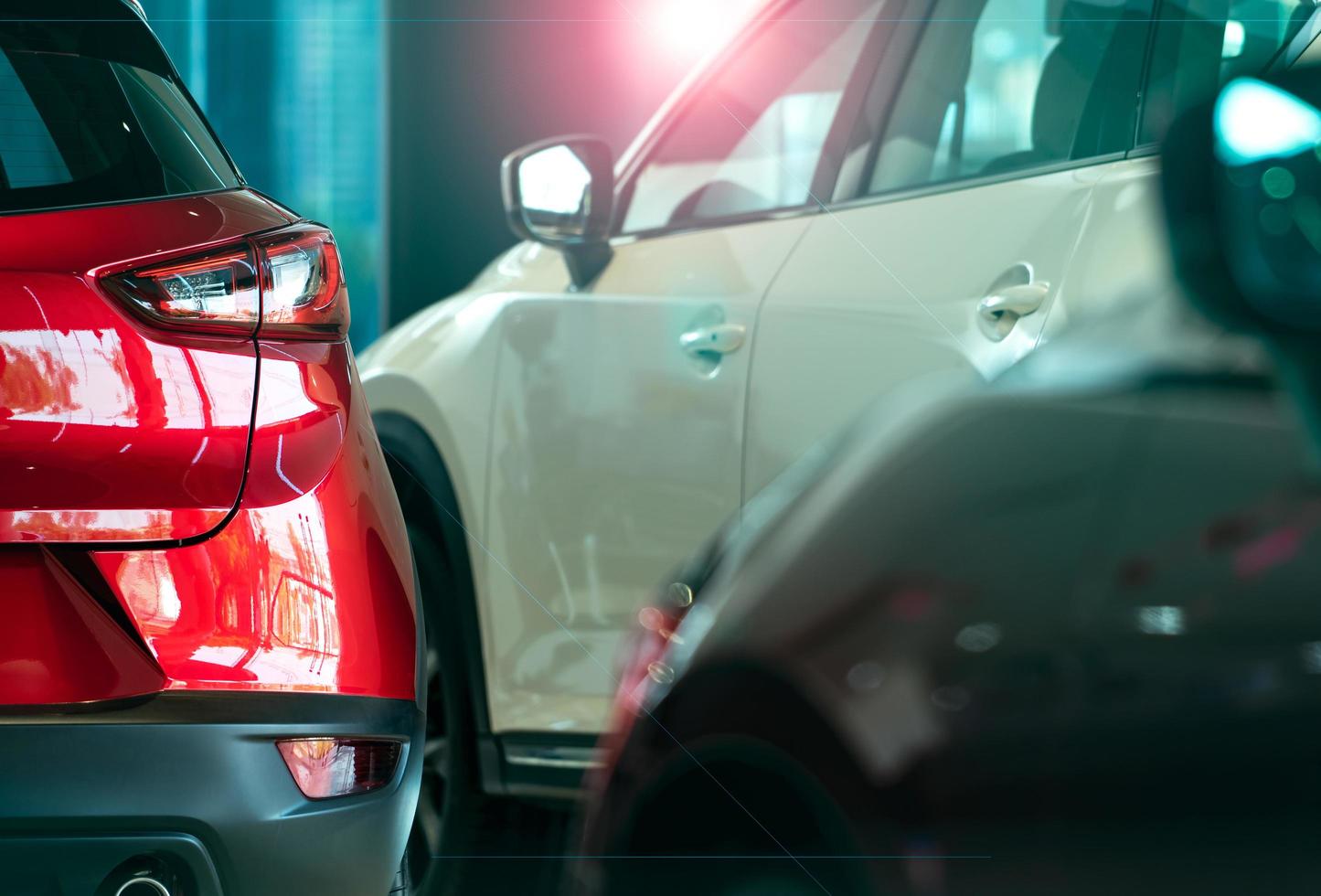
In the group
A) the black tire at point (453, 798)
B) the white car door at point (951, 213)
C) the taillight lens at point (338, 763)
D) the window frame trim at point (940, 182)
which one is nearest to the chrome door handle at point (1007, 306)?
the white car door at point (951, 213)

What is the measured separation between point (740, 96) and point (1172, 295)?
120 centimetres

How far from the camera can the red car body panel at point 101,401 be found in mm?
1394

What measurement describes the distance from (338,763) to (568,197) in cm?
128

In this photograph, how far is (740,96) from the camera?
2.36 m

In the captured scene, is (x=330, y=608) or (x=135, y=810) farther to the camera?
(x=330, y=608)

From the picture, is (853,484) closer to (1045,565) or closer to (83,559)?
(1045,565)

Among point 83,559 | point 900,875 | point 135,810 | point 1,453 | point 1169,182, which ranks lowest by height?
point 135,810

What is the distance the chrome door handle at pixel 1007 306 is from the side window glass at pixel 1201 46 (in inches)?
8.9

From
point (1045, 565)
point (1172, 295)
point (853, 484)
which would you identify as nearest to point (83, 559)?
point (853, 484)

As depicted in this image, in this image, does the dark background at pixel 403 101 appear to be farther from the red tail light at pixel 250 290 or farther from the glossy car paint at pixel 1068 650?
the glossy car paint at pixel 1068 650

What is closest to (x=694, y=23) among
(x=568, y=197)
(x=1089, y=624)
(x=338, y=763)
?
(x=568, y=197)

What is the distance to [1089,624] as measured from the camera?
113 centimetres

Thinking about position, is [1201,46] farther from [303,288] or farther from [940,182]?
[303,288]

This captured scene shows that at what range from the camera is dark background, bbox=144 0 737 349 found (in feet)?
8.27
